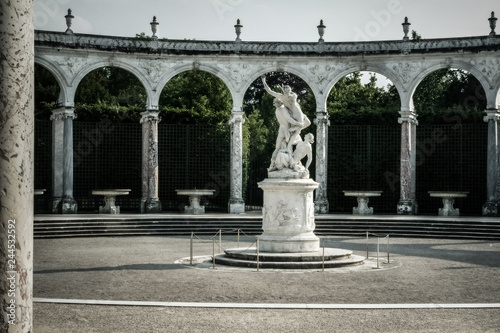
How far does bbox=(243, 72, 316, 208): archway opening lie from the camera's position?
1401 inches

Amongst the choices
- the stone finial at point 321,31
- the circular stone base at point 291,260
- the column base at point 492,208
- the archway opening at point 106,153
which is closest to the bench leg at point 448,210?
the column base at point 492,208

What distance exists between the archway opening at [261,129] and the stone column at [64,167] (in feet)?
30.7

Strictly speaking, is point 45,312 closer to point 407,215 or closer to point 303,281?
point 303,281

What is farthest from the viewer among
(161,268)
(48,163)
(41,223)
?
(48,163)

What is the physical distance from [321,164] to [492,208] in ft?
23.9

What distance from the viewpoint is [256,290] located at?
11688mm

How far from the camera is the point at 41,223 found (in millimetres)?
23344

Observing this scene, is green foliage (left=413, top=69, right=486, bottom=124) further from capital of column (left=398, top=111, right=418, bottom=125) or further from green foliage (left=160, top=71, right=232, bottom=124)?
green foliage (left=160, top=71, right=232, bottom=124)

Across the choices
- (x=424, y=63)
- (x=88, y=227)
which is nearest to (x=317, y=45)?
(x=424, y=63)

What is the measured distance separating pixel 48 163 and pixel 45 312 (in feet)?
76.4

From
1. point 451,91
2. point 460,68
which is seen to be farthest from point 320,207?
point 451,91

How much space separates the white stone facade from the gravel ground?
1075 centimetres

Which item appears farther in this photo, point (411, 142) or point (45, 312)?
point (411, 142)

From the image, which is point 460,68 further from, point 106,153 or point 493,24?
point 106,153
